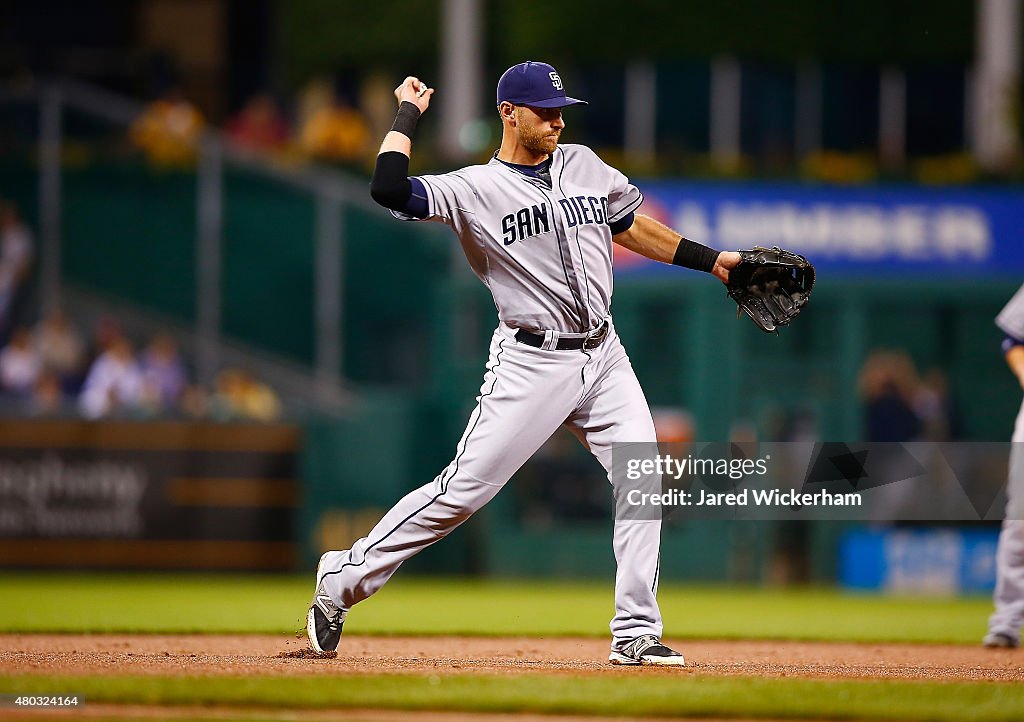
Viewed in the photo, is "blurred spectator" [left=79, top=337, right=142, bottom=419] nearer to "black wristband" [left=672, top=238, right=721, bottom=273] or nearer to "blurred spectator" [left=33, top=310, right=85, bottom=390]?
"blurred spectator" [left=33, top=310, right=85, bottom=390]

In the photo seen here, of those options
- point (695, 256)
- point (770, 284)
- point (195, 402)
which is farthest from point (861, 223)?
point (695, 256)

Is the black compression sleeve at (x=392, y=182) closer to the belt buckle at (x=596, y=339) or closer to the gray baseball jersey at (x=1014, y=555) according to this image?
the belt buckle at (x=596, y=339)

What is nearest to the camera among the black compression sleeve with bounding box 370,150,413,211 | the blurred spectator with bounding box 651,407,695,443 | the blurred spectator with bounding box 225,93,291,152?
the black compression sleeve with bounding box 370,150,413,211

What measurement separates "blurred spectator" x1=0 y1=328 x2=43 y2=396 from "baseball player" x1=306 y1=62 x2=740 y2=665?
8.28 metres

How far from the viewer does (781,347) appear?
13.6 metres

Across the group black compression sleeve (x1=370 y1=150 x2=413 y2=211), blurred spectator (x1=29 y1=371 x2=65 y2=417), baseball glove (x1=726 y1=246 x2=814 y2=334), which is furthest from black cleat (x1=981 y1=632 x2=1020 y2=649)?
blurred spectator (x1=29 y1=371 x2=65 y2=417)

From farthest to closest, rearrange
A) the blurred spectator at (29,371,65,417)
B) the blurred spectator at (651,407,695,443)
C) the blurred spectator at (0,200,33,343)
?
the blurred spectator at (0,200,33,343)
the blurred spectator at (651,407,695,443)
the blurred spectator at (29,371,65,417)

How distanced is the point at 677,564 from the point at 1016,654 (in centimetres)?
633

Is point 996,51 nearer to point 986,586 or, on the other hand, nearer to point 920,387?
point 920,387

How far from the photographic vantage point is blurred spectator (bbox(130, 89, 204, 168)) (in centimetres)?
1492

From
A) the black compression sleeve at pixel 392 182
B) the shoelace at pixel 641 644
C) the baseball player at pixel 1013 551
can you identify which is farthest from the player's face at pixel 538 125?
the baseball player at pixel 1013 551

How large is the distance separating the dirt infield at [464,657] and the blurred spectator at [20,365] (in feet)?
21.0

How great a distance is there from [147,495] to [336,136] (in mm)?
5164
